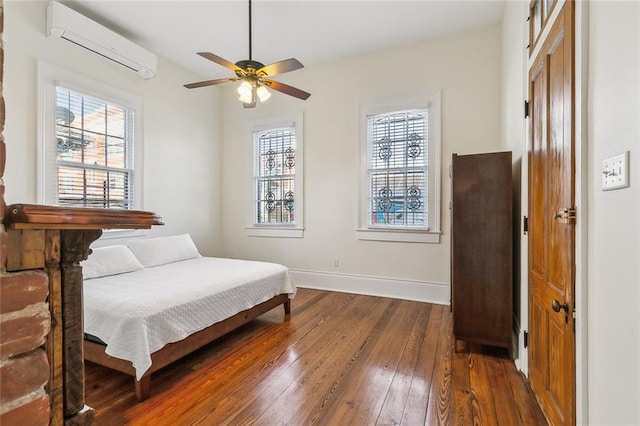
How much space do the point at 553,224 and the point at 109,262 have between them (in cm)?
349

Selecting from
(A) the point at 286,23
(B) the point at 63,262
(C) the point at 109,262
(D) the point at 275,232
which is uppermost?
(A) the point at 286,23

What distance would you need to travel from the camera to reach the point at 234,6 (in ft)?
10.7

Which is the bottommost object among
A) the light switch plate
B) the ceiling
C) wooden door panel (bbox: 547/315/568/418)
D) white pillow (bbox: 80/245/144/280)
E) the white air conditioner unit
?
wooden door panel (bbox: 547/315/568/418)

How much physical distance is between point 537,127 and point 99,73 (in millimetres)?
Answer: 4257

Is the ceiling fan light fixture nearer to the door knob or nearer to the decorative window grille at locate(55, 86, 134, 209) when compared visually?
the decorative window grille at locate(55, 86, 134, 209)

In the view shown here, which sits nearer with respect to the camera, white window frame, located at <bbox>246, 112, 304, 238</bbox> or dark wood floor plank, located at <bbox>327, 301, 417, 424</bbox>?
dark wood floor plank, located at <bbox>327, 301, 417, 424</bbox>

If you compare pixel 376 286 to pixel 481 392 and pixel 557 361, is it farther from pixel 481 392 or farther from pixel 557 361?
pixel 557 361

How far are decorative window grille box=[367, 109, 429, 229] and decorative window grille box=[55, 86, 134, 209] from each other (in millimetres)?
3071

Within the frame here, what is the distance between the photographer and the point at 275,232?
4801 mm

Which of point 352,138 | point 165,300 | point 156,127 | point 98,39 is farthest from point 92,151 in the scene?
point 352,138

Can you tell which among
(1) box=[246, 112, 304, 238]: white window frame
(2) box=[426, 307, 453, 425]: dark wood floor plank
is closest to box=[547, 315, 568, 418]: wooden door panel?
(2) box=[426, 307, 453, 425]: dark wood floor plank

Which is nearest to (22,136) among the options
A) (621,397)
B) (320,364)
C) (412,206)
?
(320,364)

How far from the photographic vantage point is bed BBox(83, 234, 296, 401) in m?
1.93

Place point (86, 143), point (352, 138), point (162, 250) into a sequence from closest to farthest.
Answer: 1. point (86, 143)
2. point (162, 250)
3. point (352, 138)
